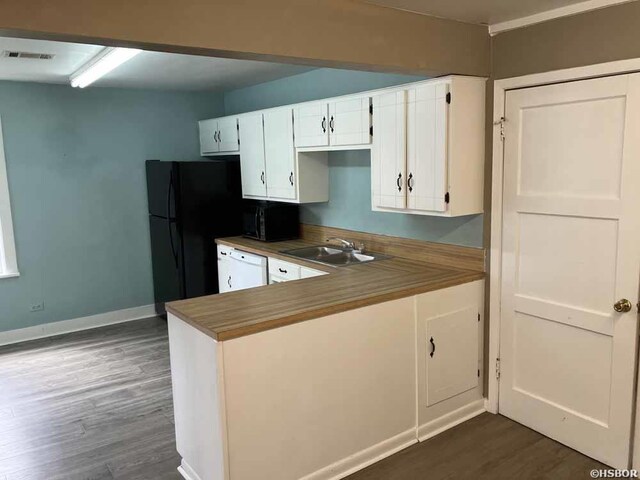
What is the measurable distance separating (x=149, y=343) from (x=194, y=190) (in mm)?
1524

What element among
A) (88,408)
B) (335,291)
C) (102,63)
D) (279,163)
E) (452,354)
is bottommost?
(88,408)

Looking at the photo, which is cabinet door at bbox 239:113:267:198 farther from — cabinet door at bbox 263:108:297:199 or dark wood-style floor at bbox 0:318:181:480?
dark wood-style floor at bbox 0:318:181:480

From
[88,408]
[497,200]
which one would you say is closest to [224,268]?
[88,408]

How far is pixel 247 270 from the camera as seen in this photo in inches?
181

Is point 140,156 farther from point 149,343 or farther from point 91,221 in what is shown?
point 149,343

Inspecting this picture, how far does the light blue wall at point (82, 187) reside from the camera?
4.93 metres

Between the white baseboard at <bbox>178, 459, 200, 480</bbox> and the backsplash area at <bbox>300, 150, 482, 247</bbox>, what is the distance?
6.76 feet

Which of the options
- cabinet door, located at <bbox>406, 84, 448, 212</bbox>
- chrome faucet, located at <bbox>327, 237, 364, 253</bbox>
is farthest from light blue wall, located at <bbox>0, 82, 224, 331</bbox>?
cabinet door, located at <bbox>406, 84, 448, 212</bbox>

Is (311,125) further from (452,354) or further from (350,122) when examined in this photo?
(452,354)

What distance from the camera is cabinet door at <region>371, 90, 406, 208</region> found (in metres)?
3.21

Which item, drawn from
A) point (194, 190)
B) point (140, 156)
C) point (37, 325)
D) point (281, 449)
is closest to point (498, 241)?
point (281, 449)

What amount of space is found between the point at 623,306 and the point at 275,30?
215 centimetres

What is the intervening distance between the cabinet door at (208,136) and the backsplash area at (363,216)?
1369 mm

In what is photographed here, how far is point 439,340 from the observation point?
3086mm
